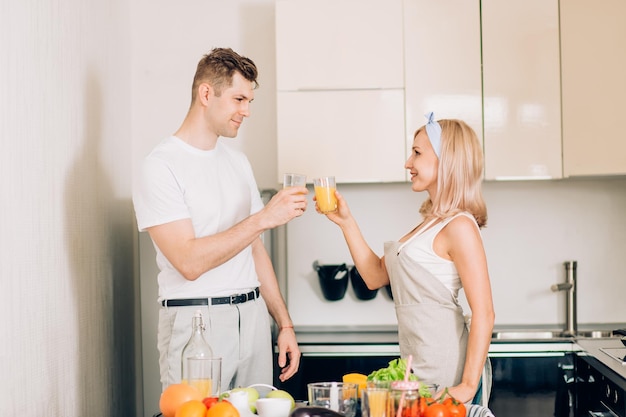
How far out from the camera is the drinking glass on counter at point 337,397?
5.43ft

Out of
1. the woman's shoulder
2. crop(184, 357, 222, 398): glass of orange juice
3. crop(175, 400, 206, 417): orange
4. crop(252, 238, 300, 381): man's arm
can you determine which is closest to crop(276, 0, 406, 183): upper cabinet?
crop(252, 238, 300, 381): man's arm

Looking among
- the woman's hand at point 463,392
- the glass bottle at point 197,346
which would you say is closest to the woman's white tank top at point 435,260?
the woman's hand at point 463,392

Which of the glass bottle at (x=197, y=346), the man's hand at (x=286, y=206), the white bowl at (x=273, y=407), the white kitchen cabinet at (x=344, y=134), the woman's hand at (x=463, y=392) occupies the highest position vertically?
the white kitchen cabinet at (x=344, y=134)

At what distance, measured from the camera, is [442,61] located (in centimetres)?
329

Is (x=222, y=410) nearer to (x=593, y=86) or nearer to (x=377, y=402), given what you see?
(x=377, y=402)

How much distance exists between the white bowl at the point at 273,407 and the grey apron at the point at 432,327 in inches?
25.3

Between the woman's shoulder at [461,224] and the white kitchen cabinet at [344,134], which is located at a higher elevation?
the white kitchen cabinet at [344,134]

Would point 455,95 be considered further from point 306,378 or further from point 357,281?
point 306,378

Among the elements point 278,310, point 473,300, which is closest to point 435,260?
point 473,300

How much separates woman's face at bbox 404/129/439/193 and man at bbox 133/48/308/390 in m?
0.36

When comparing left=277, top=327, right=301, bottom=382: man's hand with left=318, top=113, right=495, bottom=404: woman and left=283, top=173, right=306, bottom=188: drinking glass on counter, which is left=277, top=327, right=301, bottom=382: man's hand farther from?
left=283, top=173, right=306, bottom=188: drinking glass on counter

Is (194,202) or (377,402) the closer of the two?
(377,402)

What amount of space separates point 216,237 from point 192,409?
892mm

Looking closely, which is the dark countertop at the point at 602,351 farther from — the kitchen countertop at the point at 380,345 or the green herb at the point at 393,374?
the green herb at the point at 393,374
